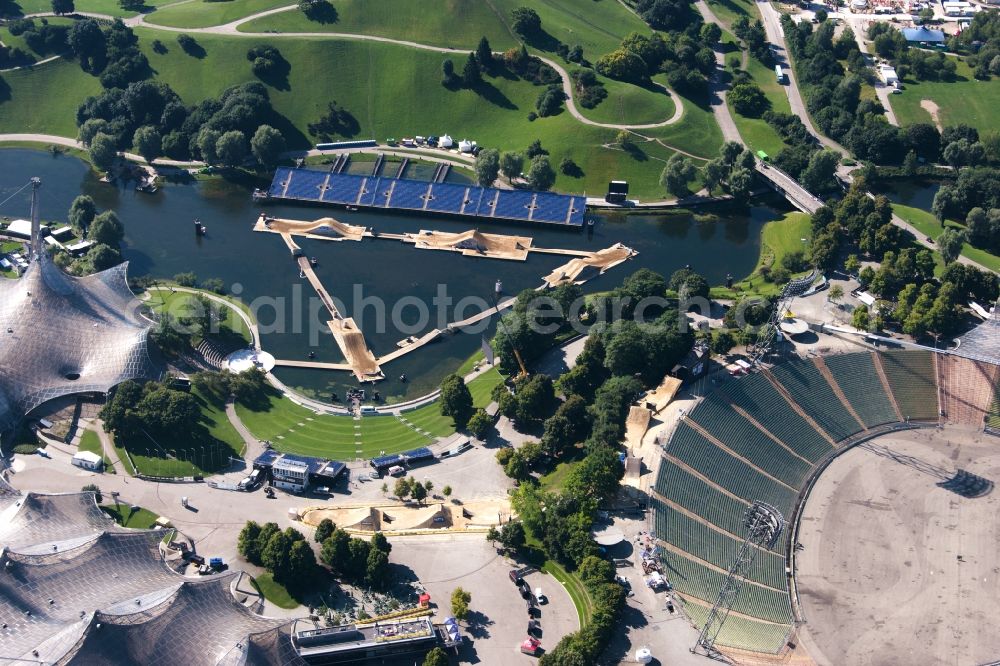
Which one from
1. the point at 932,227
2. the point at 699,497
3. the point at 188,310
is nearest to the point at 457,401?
the point at 699,497

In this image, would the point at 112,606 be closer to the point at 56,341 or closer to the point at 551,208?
the point at 56,341

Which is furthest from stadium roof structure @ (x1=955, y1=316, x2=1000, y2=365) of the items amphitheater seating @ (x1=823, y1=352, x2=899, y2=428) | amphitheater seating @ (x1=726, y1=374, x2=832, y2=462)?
amphitheater seating @ (x1=726, y1=374, x2=832, y2=462)

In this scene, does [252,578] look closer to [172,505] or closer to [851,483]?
[172,505]

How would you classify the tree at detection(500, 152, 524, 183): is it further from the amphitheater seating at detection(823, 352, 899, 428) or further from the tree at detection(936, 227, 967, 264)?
the tree at detection(936, 227, 967, 264)

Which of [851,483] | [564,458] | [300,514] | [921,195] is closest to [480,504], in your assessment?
[564,458]

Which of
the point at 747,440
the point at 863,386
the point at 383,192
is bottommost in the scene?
the point at 383,192

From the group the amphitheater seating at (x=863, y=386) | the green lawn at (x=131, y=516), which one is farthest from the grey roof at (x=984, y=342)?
the green lawn at (x=131, y=516)
